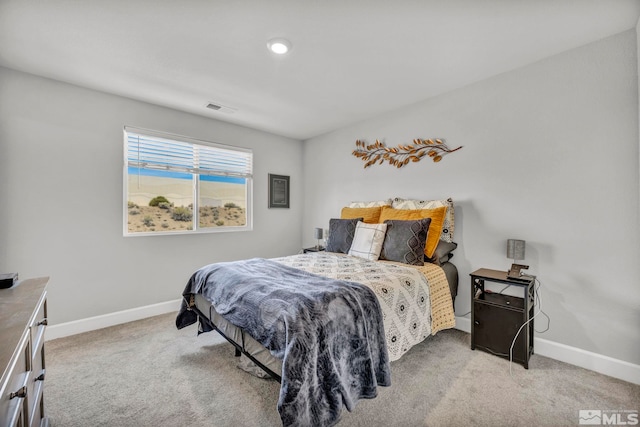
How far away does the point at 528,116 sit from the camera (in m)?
2.43

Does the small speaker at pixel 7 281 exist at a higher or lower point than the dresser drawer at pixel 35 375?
higher

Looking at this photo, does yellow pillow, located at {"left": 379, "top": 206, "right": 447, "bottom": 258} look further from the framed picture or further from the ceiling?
the framed picture

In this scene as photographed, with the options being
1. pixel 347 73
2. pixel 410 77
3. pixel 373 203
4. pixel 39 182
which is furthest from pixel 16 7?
pixel 373 203

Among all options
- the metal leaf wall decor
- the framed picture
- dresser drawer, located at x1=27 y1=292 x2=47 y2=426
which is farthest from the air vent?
dresser drawer, located at x1=27 y1=292 x2=47 y2=426

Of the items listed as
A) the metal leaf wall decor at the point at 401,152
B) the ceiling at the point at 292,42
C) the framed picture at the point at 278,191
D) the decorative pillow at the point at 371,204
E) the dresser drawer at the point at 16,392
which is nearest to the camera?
the dresser drawer at the point at 16,392

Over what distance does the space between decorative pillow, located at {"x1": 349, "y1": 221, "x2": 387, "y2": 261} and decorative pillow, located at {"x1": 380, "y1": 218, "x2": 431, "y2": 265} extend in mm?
67

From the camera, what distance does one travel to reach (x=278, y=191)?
450 centimetres

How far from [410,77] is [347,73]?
62cm

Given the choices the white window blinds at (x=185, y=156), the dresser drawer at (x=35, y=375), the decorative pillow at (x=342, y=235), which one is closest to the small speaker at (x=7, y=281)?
the dresser drawer at (x=35, y=375)

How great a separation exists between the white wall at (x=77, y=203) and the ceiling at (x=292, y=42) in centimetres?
25

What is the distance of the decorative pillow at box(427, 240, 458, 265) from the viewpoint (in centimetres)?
266

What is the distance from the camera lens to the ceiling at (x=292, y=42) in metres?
1.75

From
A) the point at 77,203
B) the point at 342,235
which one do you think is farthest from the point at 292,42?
the point at 77,203

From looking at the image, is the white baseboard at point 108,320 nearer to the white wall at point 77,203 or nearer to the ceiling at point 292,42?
the white wall at point 77,203
